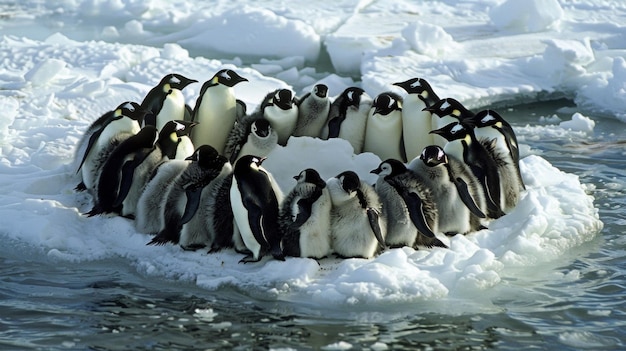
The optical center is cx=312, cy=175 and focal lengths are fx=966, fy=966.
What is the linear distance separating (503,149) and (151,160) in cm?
224

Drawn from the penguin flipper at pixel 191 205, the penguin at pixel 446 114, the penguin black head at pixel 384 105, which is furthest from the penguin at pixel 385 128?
the penguin flipper at pixel 191 205

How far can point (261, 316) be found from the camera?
466 cm

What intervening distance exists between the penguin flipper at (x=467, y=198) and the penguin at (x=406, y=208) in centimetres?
17

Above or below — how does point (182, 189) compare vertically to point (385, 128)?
Result: below

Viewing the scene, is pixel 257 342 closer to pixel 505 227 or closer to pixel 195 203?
pixel 195 203

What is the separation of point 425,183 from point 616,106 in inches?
189

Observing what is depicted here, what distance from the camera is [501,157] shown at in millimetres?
6168

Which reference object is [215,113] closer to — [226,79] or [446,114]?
[226,79]

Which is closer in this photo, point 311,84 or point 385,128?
point 385,128

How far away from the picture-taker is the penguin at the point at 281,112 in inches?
252

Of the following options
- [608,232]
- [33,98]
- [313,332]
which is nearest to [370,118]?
[608,232]

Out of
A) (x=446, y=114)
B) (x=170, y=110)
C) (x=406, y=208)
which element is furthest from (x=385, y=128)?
(x=170, y=110)

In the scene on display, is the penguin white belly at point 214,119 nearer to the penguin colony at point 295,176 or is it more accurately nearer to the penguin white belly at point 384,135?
the penguin colony at point 295,176

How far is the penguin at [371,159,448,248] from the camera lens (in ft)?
17.4
